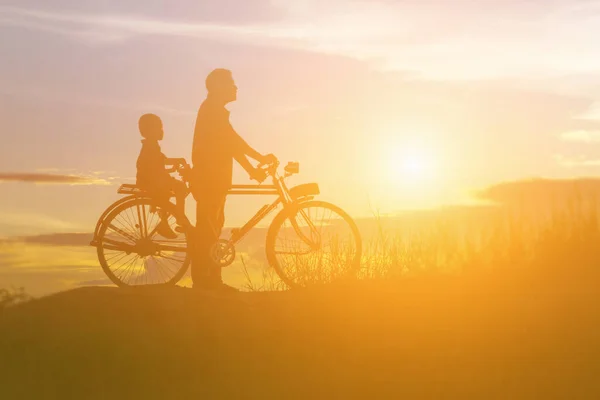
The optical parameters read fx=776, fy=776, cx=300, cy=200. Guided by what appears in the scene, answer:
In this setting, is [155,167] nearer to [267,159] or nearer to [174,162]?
[174,162]

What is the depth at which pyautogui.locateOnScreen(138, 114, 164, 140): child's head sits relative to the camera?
30.5 ft

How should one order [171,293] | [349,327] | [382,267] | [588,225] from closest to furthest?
[349,327] → [171,293] → [382,267] → [588,225]

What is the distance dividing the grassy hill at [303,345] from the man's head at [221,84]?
2.33 metres

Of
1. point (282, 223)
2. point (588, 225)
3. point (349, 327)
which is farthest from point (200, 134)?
point (588, 225)

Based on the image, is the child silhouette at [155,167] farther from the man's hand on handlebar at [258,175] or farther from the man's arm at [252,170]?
the man's hand on handlebar at [258,175]

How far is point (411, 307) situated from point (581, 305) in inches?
75.6

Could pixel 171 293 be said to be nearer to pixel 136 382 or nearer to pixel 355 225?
pixel 136 382

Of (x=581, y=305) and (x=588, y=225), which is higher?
(x=588, y=225)

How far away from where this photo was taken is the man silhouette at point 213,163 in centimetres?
902

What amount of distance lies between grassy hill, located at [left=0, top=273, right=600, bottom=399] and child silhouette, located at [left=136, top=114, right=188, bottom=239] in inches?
58.1

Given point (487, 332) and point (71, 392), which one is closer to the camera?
point (71, 392)

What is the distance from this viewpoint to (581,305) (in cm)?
817

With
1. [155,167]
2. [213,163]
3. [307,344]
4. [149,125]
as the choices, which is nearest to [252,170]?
[213,163]

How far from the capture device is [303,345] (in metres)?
6.89
